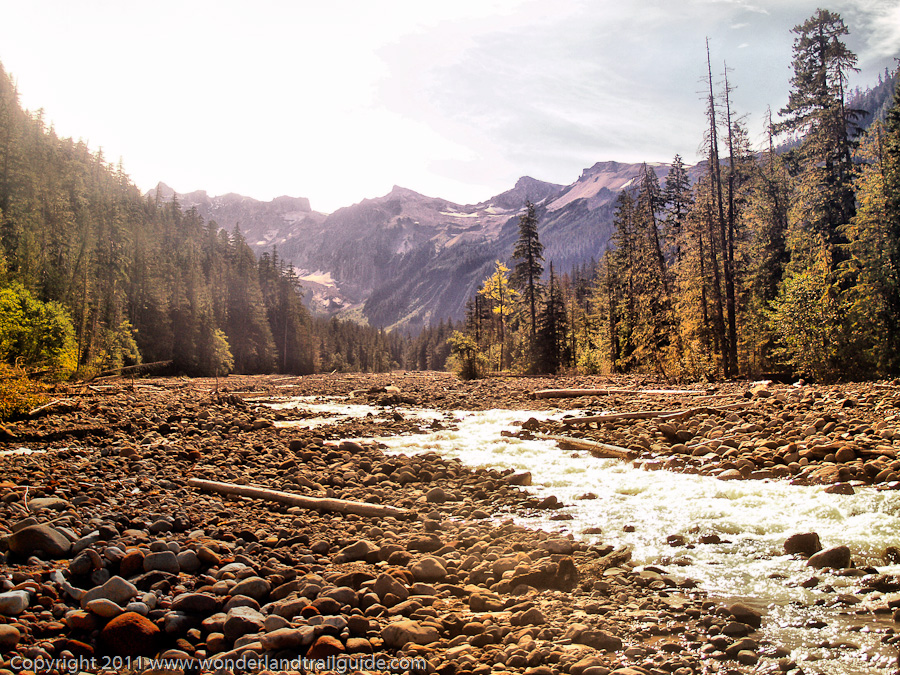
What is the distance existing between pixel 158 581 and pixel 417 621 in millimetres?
2463

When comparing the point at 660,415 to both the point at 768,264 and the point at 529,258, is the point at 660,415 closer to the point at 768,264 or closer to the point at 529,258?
the point at 768,264

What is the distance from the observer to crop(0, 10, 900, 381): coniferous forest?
65.7 ft

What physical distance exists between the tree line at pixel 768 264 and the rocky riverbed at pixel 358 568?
1067cm

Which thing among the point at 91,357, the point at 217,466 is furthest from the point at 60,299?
the point at 217,466

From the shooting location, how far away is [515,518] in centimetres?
681

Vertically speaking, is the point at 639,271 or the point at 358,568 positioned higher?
the point at 639,271

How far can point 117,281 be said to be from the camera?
50.0 m

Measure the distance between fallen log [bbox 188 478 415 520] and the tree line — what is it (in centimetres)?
1961

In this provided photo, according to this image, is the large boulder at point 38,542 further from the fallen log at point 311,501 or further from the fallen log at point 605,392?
the fallen log at point 605,392

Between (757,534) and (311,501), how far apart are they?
19.2 feet

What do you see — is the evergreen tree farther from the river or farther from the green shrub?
the green shrub

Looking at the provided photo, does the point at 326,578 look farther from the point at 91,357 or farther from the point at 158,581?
the point at 91,357

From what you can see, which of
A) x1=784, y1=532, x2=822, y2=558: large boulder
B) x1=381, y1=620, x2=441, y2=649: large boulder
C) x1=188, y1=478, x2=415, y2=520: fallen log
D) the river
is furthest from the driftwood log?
x1=381, y1=620, x2=441, y2=649: large boulder

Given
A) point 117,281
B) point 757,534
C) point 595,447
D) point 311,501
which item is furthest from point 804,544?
point 117,281
